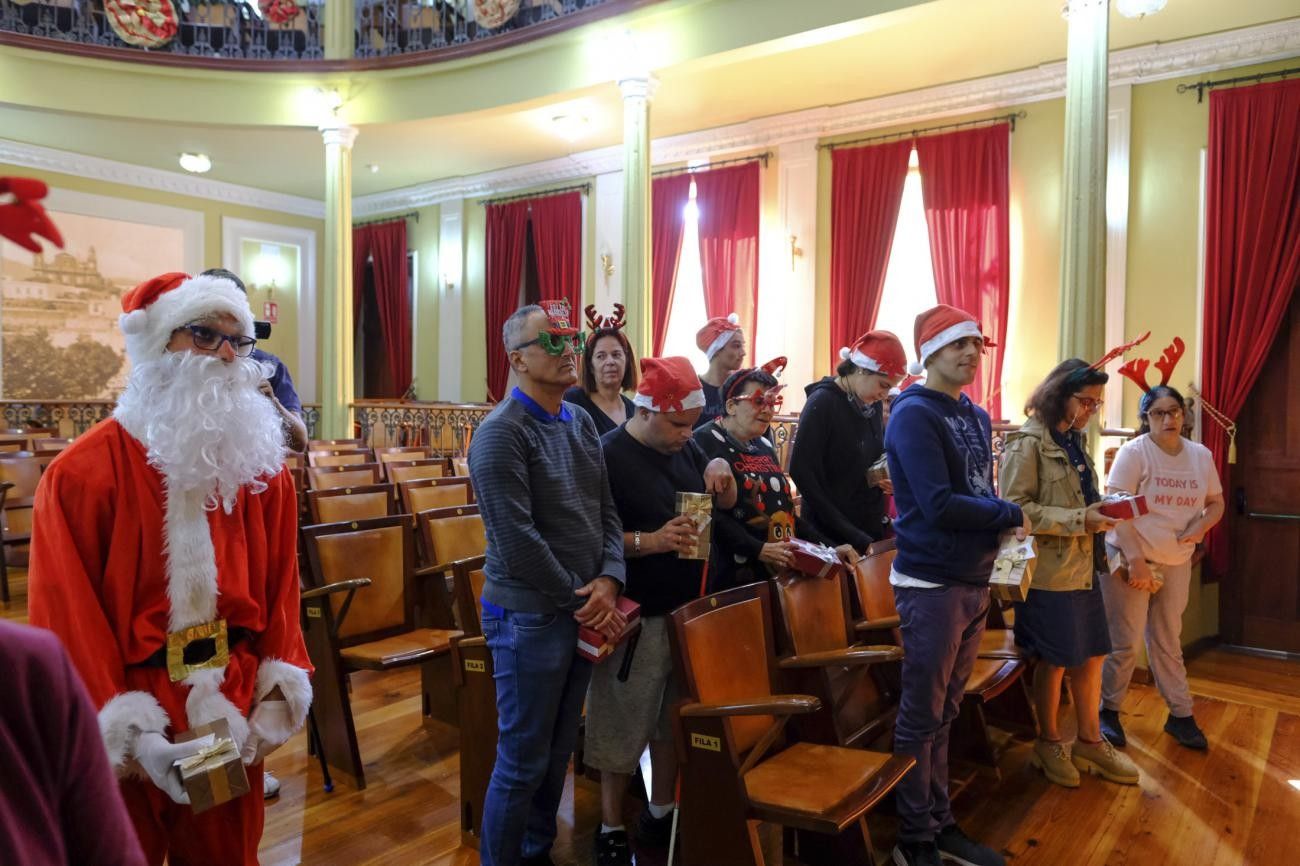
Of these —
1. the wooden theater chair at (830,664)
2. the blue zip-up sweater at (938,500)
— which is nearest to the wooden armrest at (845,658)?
the wooden theater chair at (830,664)

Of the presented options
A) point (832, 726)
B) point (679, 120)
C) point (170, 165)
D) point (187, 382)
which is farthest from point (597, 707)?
point (170, 165)

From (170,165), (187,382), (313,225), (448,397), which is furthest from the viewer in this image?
(313,225)

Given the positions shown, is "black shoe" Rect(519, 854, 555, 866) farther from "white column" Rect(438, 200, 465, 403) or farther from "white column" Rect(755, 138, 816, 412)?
"white column" Rect(438, 200, 465, 403)

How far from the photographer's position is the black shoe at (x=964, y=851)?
98.2 inches

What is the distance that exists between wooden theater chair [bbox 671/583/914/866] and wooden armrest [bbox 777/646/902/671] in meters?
0.11

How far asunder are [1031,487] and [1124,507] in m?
0.34

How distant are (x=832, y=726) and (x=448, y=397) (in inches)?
368

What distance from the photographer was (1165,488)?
3.71 m

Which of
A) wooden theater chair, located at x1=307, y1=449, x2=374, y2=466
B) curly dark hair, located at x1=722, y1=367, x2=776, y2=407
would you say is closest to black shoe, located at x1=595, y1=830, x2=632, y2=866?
curly dark hair, located at x1=722, y1=367, x2=776, y2=407

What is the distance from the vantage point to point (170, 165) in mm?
10352

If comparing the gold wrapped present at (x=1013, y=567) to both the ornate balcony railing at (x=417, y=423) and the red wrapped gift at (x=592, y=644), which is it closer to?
the red wrapped gift at (x=592, y=644)

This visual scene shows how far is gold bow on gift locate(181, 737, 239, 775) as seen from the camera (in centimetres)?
142

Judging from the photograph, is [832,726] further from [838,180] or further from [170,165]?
[170,165]

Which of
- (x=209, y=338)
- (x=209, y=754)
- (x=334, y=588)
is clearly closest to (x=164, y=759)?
(x=209, y=754)
